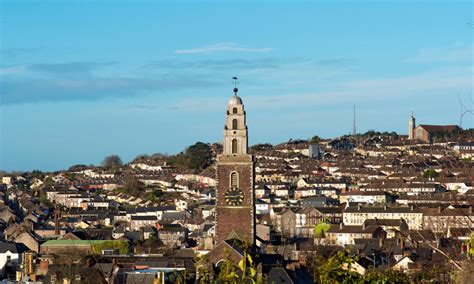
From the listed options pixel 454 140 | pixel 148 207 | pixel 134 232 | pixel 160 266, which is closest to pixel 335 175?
pixel 454 140

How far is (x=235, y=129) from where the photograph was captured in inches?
1585

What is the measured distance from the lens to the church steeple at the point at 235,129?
39.9 meters

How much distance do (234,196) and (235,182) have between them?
0.48 m

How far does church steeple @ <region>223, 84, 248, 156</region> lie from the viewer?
39.9 metres

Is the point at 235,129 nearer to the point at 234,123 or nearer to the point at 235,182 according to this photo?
the point at 234,123

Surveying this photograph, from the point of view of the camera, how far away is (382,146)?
142000 millimetres

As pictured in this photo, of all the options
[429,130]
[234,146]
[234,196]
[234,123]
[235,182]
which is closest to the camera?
[234,196]

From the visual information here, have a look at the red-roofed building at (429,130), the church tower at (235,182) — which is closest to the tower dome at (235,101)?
the church tower at (235,182)

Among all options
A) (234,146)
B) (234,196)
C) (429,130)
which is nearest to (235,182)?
(234,196)

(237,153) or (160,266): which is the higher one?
(237,153)

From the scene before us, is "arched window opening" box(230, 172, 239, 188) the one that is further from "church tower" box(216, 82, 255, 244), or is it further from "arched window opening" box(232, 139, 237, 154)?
"arched window opening" box(232, 139, 237, 154)

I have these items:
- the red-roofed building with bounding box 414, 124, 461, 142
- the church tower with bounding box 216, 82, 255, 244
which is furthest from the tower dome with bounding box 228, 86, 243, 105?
the red-roofed building with bounding box 414, 124, 461, 142

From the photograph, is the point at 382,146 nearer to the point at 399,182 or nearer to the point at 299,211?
the point at 399,182

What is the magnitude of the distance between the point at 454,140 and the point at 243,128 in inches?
3555
